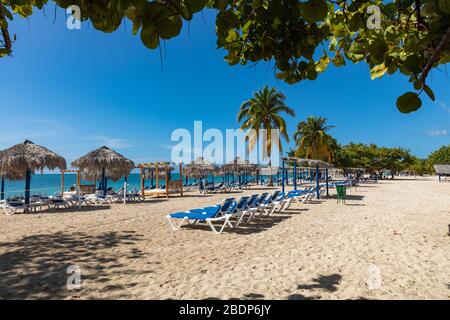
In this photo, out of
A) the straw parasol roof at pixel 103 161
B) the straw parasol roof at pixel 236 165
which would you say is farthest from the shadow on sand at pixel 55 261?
the straw parasol roof at pixel 236 165

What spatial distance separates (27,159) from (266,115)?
21332 mm

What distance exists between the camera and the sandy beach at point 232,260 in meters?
3.61

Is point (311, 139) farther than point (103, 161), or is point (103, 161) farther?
point (311, 139)

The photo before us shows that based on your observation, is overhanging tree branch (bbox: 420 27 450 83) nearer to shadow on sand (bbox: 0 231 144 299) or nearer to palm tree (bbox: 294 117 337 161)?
shadow on sand (bbox: 0 231 144 299)

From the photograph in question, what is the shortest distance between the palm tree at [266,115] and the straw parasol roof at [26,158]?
60.0ft

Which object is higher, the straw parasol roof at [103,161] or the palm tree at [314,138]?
the palm tree at [314,138]

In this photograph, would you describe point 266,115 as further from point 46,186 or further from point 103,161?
point 46,186

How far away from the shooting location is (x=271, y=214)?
10.3 metres

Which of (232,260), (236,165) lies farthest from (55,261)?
(236,165)

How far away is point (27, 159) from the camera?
1308 centimetres

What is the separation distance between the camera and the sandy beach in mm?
Answer: 3611

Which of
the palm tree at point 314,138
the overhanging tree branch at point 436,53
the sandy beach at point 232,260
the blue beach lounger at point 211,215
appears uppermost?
the palm tree at point 314,138

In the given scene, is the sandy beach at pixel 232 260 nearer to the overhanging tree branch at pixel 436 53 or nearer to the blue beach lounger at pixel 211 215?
the blue beach lounger at pixel 211 215
